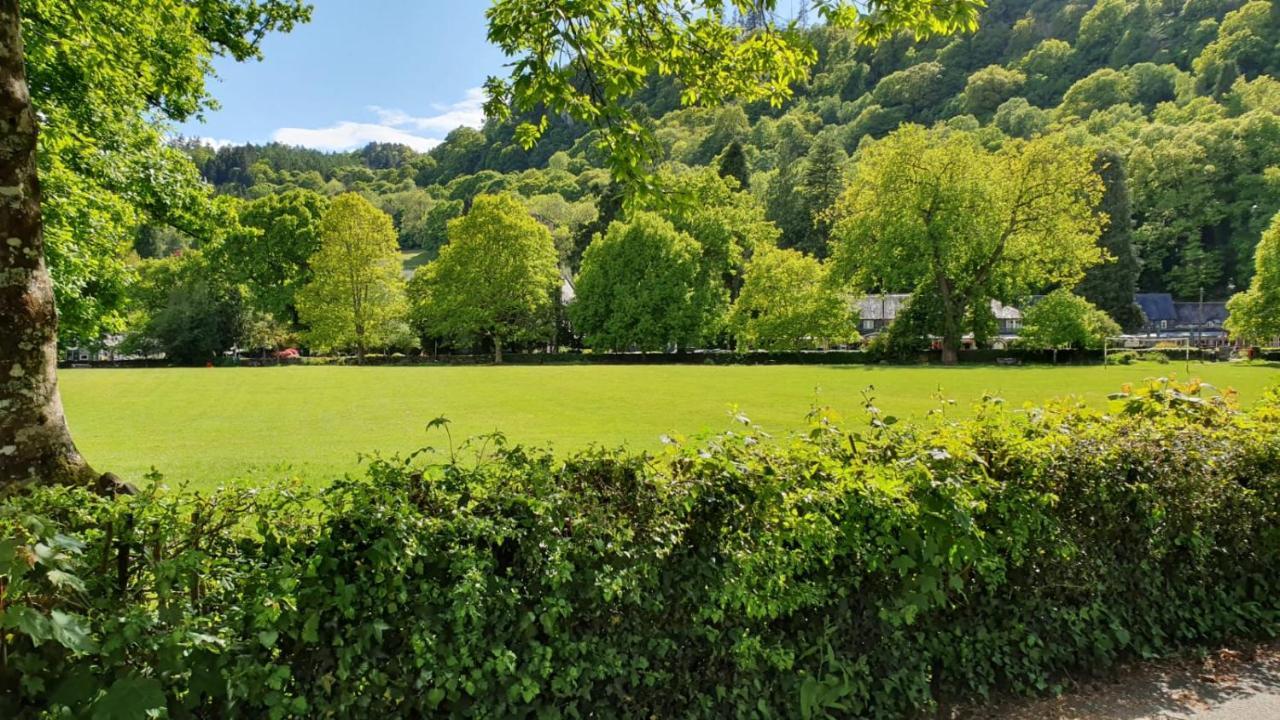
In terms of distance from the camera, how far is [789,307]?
46094 mm

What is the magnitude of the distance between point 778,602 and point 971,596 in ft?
4.34

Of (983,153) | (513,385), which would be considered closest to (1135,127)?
(983,153)

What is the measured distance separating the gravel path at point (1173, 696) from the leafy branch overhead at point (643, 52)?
4.28 meters

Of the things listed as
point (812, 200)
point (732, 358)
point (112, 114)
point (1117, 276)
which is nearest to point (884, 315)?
point (812, 200)

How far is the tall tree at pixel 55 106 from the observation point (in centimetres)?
325

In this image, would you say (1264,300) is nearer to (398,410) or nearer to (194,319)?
(398,410)

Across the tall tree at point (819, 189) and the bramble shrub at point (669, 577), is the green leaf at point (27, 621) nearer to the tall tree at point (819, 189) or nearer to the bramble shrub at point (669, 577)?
the bramble shrub at point (669, 577)

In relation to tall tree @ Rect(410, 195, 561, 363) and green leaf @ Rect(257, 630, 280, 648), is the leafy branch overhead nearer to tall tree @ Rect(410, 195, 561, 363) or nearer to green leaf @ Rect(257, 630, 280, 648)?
green leaf @ Rect(257, 630, 280, 648)

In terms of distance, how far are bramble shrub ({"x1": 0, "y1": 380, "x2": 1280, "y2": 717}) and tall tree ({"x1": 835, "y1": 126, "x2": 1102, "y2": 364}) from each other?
41630 millimetres

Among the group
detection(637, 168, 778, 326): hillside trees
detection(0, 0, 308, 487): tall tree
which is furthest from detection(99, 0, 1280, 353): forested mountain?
detection(637, 168, 778, 326): hillside trees

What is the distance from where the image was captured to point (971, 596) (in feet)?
11.7

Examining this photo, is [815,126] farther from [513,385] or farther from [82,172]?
[82,172]

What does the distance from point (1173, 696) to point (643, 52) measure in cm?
551

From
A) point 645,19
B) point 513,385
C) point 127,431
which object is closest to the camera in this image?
point 645,19
